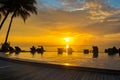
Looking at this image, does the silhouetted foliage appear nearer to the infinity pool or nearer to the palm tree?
the palm tree

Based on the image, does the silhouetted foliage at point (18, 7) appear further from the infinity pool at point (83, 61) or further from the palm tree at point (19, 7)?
the infinity pool at point (83, 61)

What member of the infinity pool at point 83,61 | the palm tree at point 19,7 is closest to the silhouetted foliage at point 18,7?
the palm tree at point 19,7

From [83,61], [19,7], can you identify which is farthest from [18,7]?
[83,61]

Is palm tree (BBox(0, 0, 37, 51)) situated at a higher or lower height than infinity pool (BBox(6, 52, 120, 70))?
higher

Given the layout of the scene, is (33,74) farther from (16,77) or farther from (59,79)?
(59,79)

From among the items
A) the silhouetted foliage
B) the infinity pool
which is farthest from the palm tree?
the infinity pool

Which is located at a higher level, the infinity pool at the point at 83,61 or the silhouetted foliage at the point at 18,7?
the silhouetted foliage at the point at 18,7

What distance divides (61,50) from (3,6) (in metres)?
11.6

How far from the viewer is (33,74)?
12.3 metres

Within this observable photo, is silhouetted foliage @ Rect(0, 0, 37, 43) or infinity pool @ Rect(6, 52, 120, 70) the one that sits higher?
silhouetted foliage @ Rect(0, 0, 37, 43)

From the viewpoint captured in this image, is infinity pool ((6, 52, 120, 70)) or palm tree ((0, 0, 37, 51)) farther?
palm tree ((0, 0, 37, 51))

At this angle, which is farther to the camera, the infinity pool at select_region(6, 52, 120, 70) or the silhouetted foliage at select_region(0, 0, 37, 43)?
the silhouetted foliage at select_region(0, 0, 37, 43)

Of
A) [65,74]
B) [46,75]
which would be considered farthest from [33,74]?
[65,74]

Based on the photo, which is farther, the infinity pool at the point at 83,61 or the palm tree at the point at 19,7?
the palm tree at the point at 19,7
